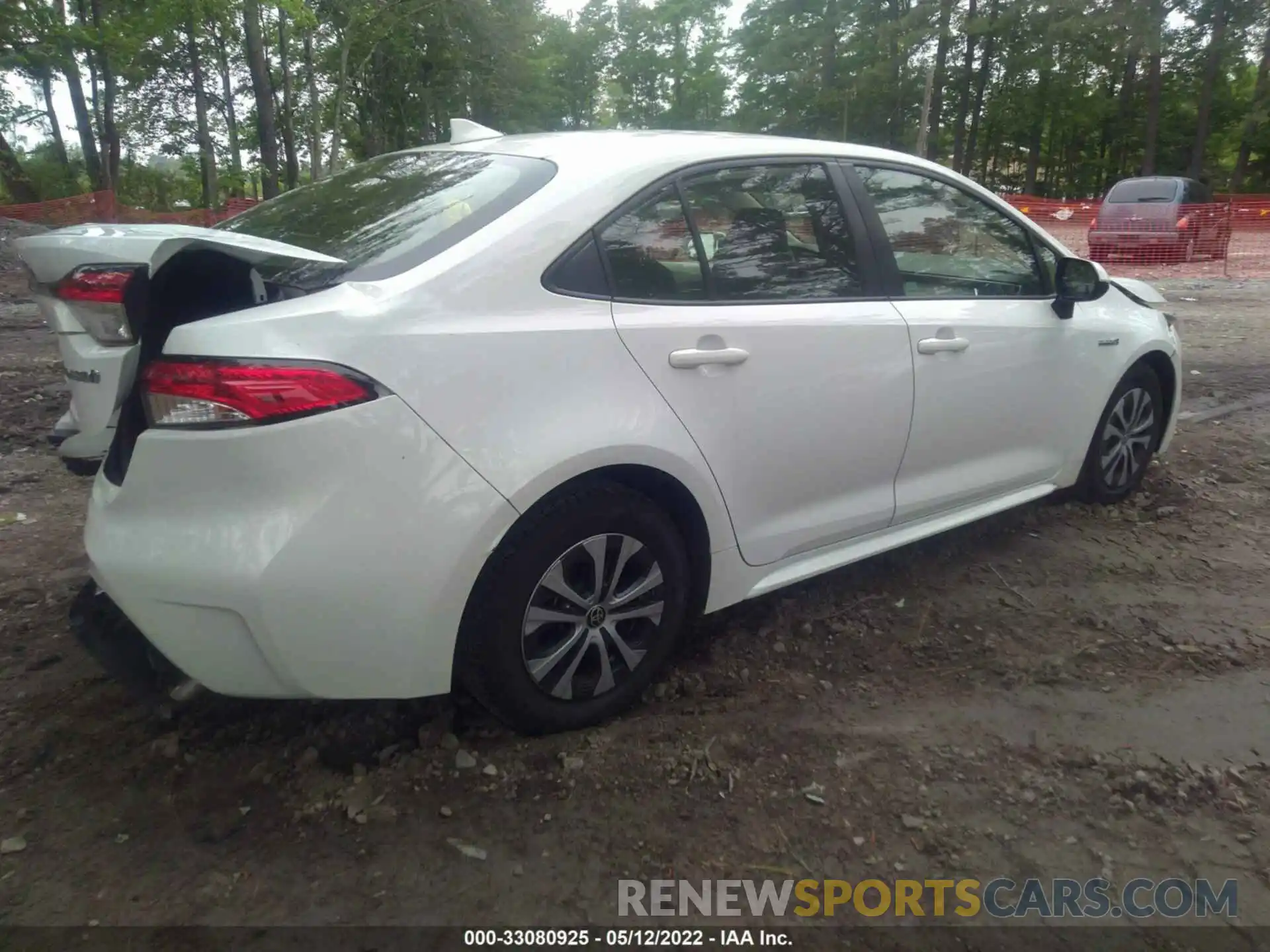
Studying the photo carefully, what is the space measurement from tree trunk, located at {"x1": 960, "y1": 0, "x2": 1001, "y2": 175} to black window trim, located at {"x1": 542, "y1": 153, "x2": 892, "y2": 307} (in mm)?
35535

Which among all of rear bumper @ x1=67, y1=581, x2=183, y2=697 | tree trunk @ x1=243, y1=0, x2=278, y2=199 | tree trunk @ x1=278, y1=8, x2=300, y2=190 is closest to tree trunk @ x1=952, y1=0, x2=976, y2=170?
tree trunk @ x1=278, y1=8, x2=300, y2=190

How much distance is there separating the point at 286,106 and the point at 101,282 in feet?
105

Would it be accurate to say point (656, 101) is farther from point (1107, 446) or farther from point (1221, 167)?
point (1107, 446)

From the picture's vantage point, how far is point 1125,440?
4.30 metres

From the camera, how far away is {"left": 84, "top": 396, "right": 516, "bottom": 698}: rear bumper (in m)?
2.01

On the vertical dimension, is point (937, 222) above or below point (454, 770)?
above

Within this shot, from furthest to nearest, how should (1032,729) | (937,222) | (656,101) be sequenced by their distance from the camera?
(656,101)
(937,222)
(1032,729)

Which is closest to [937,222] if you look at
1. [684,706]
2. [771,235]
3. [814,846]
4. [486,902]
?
[771,235]

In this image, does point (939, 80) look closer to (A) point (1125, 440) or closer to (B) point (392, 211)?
(A) point (1125, 440)

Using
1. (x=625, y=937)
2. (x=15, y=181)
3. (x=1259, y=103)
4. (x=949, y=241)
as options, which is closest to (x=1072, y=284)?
(x=949, y=241)

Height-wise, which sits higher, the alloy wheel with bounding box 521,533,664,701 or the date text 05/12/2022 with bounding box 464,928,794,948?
the alloy wheel with bounding box 521,533,664,701

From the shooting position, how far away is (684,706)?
2803 millimetres

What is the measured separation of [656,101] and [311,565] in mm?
55093

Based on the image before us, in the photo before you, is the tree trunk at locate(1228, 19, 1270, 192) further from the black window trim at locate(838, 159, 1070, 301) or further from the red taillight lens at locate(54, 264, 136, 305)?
the red taillight lens at locate(54, 264, 136, 305)
